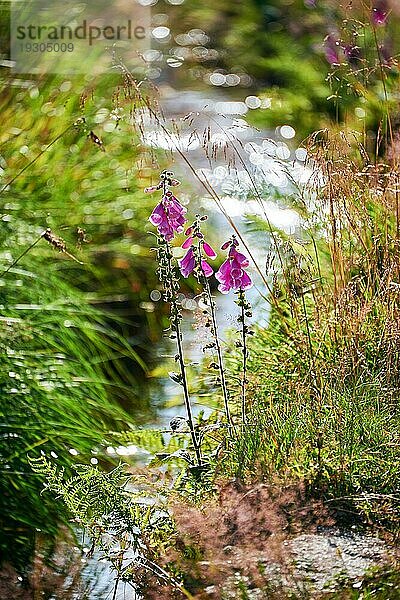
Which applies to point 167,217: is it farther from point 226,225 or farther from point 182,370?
point 226,225

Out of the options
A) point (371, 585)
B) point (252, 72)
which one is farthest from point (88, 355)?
point (252, 72)

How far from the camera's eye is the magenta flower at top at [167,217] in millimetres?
2961

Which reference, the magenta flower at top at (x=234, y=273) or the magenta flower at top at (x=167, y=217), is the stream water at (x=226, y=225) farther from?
the magenta flower at top at (x=234, y=273)

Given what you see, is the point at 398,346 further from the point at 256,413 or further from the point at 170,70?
the point at 170,70

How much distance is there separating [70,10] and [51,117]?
0.93 metres

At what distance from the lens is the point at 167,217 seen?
9.75 feet

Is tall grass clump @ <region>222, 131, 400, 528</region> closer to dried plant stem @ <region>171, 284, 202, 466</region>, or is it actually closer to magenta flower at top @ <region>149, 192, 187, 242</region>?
dried plant stem @ <region>171, 284, 202, 466</region>

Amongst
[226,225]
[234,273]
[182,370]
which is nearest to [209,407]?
[182,370]

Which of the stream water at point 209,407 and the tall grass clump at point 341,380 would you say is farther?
the tall grass clump at point 341,380

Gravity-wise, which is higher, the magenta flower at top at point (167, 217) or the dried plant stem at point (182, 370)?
the magenta flower at top at point (167, 217)

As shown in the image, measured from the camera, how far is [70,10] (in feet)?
17.9

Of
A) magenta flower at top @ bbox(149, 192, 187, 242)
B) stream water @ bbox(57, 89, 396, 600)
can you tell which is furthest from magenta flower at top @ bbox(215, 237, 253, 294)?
stream water @ bbox(57, 89, 396, 600)

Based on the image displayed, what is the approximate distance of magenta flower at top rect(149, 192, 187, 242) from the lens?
296 centimetres

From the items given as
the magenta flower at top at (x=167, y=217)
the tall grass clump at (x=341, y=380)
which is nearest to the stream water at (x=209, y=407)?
the tall grass clump at (x=341, y=380)
